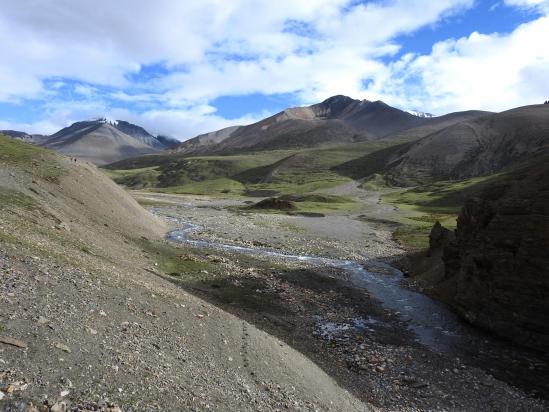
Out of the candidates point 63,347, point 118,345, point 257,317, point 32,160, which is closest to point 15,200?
point 32,160

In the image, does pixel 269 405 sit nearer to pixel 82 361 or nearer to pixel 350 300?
pixel 82 361

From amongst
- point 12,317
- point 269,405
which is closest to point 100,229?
point 12,317

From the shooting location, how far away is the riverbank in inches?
1001

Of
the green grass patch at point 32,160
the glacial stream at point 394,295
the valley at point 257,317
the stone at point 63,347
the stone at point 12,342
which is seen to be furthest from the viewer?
the green grass patch at point 32,160

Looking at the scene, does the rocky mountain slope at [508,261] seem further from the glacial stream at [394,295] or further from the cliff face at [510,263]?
the glacial stream at [394,295]

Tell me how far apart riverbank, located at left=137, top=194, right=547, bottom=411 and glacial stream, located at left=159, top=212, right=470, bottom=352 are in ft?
3.04

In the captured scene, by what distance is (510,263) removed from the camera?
115 ft

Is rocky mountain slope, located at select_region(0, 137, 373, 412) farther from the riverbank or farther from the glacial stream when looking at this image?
the glacial stream

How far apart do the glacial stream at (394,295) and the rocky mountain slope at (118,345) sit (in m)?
12.8

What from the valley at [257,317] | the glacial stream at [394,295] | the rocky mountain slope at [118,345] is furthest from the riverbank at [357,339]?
the rocky mountain slope at [118,345]

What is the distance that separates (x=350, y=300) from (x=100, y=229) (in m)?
28.9

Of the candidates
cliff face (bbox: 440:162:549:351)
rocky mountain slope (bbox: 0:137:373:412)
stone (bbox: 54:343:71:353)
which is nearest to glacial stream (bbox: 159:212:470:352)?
cliff face (bbox: 440:162:549:351)

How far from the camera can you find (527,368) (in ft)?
95.2

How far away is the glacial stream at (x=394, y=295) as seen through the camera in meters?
35.4
